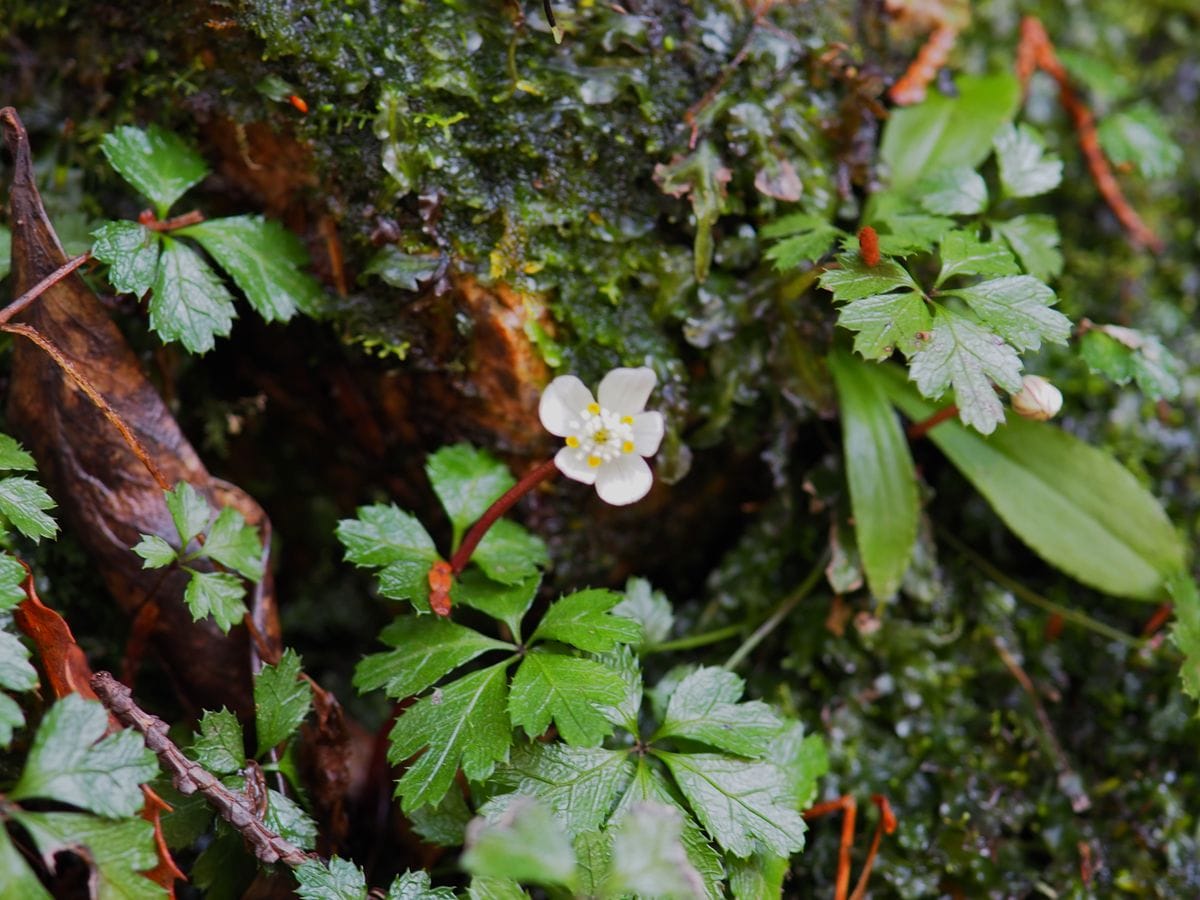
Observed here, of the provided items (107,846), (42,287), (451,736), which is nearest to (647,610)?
(451,736)

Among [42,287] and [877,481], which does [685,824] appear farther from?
[42,287]

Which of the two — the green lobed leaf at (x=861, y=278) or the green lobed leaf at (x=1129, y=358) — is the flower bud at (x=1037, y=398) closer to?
the green lobed leaf at (x=1129, y=358)

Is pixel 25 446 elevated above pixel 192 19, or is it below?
below

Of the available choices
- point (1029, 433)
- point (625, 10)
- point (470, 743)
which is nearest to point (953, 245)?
point (1029, 433)

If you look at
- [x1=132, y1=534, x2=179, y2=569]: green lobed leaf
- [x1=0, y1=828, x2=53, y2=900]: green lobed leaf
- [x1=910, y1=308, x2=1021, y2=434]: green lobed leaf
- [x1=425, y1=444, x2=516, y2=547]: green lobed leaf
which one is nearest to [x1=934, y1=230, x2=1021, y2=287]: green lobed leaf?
[x1=910, y1=308, x2=1021, y2=434]: green lobed leaf

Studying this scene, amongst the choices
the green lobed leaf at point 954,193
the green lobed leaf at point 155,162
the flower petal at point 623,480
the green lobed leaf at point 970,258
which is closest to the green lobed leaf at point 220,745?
A: the flower petal at point 623,480

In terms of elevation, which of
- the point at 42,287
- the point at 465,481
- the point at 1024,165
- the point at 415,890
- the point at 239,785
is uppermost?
the point at 42,287

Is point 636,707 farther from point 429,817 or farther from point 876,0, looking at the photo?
point 876,0

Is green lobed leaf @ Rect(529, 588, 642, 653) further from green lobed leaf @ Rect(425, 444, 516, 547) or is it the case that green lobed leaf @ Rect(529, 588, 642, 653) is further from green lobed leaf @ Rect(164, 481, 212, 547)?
green lobed leaf @ Rect(164, 481, 212, 547)
